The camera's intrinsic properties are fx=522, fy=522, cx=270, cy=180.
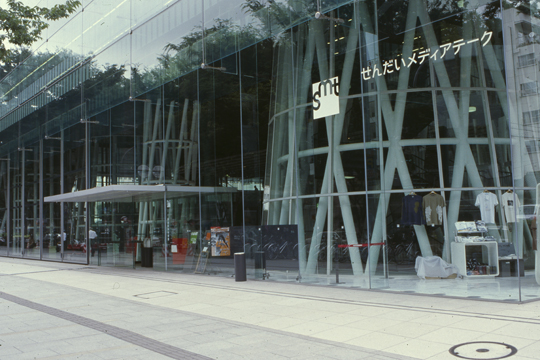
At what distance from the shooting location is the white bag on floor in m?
13.0

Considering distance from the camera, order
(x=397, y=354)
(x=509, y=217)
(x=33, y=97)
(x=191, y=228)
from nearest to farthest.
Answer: (x=397, y=354) < (x=509, y=217) < (x=191, y=228) < (x=33, y=97)

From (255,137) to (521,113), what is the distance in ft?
28.3

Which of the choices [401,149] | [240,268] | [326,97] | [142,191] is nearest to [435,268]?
[401,149]

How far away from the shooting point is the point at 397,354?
243 inches

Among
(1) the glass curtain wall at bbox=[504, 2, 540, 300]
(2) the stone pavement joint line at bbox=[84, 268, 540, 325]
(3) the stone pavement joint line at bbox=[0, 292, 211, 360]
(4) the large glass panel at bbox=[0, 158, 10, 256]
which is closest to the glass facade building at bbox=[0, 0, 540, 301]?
(1) the glass curtain wall at bbox=[504, 2, 540, 300]

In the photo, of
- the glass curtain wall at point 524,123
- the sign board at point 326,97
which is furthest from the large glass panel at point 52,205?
the glass curtain wall at point 524,123

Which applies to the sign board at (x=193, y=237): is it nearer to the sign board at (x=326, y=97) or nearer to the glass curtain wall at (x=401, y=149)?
the glass curtain wall at (x=401, y=149)

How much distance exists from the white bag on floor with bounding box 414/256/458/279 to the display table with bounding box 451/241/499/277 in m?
0.22

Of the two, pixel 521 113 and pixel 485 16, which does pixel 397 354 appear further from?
pixel 485 16

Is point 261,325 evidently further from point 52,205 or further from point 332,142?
point 52,205

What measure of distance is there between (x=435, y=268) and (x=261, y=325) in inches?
254

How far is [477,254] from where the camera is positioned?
503 inches

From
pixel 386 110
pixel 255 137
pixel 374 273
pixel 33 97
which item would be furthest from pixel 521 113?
pixel 33 97

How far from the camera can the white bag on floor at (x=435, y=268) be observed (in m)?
13.0
